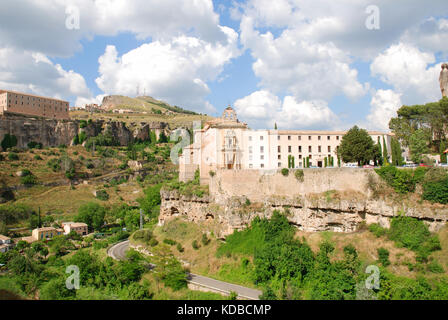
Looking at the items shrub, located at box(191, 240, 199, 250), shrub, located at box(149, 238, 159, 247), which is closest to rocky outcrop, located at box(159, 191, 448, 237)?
shrub, located at box(191, 240, 199, 250)

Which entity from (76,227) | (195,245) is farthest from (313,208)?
(76,227)

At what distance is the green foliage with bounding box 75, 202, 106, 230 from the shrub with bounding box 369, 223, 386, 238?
4735 cm

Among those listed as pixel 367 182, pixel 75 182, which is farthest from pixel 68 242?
pixel 367 182

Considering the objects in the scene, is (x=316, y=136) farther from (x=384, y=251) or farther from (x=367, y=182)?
(x=384, y=251)

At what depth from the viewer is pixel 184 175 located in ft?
150

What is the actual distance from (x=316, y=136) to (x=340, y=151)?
6479 millimetres

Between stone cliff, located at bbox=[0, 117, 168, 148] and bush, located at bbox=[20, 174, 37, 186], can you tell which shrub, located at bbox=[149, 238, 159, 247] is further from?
stone cliff, located at bbox=[0, 117, 168, 148]

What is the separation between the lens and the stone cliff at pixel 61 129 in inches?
3327

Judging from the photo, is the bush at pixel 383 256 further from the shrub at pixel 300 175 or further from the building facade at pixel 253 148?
the building facade at pixel 253 148

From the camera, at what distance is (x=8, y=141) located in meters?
82.3

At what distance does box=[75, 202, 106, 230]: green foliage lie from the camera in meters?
59.1

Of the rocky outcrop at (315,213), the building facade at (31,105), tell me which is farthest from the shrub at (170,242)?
the building facade at (31,105)

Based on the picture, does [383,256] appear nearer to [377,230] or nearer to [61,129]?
[377,230]

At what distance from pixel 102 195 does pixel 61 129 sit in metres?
33.7
